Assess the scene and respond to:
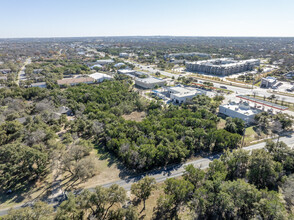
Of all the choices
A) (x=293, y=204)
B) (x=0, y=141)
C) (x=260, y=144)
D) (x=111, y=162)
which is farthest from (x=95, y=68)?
(x=293, y=204)

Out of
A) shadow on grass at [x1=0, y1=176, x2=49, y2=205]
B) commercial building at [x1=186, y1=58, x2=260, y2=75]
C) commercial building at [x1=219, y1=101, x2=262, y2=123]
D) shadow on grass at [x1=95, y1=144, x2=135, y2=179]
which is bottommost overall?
shadow on grass at [x1=95, y1=144, x2=135, y2=179]

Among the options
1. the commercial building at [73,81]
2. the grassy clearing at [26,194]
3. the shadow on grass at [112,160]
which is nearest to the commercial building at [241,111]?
the shadow on grass at [112,160]

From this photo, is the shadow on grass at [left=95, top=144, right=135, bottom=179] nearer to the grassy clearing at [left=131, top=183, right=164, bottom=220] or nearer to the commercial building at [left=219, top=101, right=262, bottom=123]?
the grassy clearing at [left=131, top=183, right=164, bottom=220]

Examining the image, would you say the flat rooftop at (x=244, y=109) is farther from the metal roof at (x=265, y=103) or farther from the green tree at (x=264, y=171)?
the green tree at (x=264, y=171)

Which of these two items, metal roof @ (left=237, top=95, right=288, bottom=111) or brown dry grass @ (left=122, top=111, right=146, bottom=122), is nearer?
brown dry grass @ (left=122, top=111, right=146, bottom=122)

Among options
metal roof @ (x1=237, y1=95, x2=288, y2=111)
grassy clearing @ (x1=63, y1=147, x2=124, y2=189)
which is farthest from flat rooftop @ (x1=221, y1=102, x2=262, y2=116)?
grassy clearing @ (x1=63, y1=147, x2=124, y2=189)

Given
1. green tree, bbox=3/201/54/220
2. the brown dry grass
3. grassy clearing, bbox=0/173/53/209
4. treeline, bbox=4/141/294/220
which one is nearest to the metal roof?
treeline, bbox=4/141/294/220

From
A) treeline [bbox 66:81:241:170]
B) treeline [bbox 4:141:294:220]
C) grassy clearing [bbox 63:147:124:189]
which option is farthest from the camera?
treeline [bbox 66:81:241:170]

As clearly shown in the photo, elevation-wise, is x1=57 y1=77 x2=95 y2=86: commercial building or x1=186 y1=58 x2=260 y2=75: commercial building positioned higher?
x1=186 y1=58 x2=260 y2=75: commercial building

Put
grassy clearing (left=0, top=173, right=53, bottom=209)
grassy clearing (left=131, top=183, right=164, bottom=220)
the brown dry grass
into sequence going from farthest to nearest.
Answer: the brown dry grass
grassy clearing (left=0, top=173, right=53, bottom=209)
grassy clearing (left=131, top=183, right=164, bottom=220)
